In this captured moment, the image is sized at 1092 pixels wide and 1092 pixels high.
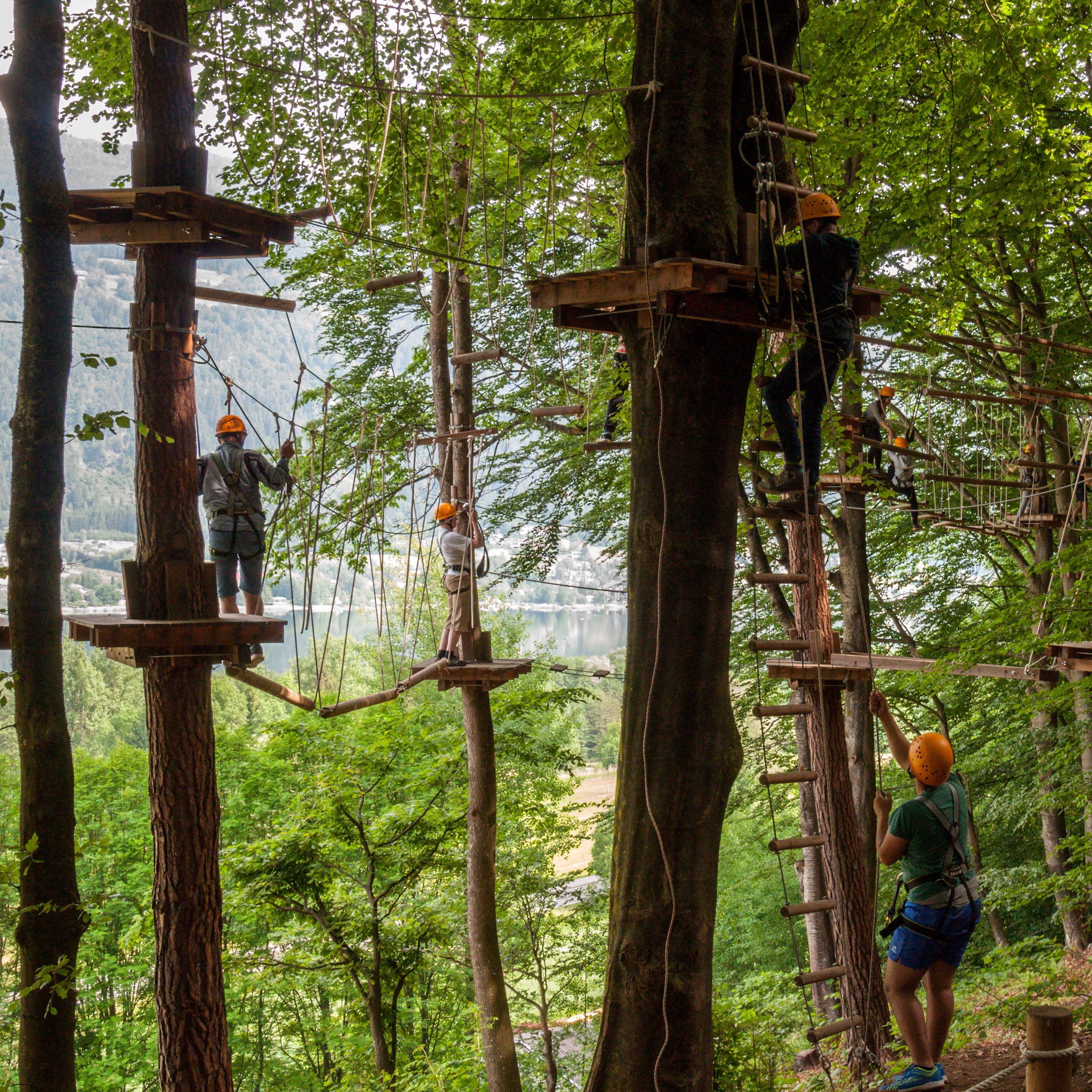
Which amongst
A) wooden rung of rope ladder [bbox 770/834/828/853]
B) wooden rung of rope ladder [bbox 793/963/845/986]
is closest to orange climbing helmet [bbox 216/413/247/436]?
wooden rung of rope ladder [bbox 770/834/828/853]

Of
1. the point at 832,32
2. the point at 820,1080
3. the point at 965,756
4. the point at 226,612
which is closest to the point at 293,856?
the point at 226,612

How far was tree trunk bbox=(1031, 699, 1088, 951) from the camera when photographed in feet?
31.0

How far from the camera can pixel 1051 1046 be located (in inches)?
112

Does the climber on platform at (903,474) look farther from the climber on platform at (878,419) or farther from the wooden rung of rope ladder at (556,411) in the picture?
the wooden rung of rope ladder at (556,411)

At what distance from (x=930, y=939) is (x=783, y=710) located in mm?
1845

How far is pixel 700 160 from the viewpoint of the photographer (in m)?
3.23

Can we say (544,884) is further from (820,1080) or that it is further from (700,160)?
(700,160)

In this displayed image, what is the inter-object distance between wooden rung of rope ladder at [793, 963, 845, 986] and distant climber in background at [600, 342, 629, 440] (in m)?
3.88

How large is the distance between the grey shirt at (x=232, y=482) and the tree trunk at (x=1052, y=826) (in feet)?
24.9

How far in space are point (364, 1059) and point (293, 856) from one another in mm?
4273

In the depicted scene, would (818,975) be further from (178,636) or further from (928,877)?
(178,636)

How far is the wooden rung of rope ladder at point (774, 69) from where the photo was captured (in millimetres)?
3391

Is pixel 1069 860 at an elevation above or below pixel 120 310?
below

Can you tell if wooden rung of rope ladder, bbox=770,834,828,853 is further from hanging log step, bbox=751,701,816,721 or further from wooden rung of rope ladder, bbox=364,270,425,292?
wooden rung of rope ladder, bbox=364,270,425,292
